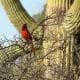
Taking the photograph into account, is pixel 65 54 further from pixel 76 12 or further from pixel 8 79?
pixel 8 79

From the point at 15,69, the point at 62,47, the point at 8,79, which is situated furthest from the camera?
the point at 62,47

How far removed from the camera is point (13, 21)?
8.60 metres

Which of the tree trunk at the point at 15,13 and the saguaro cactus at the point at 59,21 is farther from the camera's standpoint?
the tree trunk at the point at 15,13

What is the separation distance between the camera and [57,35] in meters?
8.35

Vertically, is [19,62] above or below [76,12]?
below

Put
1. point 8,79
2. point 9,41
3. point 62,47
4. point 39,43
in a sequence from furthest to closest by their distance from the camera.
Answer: point 62,47, point 39,43, point 9,41, point 8,79

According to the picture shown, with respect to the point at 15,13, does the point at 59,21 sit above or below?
below

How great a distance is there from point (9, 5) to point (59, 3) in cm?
96

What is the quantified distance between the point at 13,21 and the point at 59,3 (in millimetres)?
951

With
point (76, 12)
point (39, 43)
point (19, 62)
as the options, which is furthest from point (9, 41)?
point (76, 12)

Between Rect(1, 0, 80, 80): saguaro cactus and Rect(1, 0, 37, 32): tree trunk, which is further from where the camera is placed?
Rect(1, 0, 37, 32): tree trunk

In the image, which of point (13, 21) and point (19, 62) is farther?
point (13, 21)

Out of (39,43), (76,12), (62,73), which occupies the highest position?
(76,12)

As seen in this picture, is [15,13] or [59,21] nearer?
[59,21]
